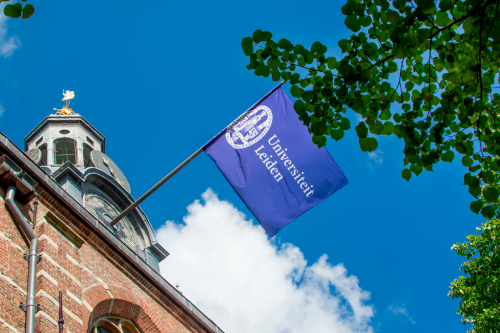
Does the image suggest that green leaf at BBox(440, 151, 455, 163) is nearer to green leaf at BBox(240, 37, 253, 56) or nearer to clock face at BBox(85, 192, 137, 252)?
green leaf at BBox(240, 37, 253, 56)

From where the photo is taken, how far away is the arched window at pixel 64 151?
2356cm

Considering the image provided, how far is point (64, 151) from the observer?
2452 cm

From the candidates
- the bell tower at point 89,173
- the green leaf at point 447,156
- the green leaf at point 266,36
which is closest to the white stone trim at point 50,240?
the bell tower at point 89,173

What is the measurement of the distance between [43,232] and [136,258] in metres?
3.27

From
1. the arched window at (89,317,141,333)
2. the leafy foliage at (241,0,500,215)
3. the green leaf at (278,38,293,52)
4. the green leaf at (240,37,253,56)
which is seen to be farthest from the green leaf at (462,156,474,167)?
the arched window at (89,317,141,333)

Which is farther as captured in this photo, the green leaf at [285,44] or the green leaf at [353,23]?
the green leaf at [285,44]

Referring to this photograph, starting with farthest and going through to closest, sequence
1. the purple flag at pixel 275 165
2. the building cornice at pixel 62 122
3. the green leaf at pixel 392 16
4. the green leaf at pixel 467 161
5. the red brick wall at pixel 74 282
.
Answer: the building cornice at pixel 62 122 < the purple flag at pixel 275 165 < the red brick wall at pixel 74 282 < the green leaf at pixel 467 161 < the green leaf at pixel 392 16

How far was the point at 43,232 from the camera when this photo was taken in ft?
33.9

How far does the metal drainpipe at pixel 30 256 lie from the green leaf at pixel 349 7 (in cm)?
667

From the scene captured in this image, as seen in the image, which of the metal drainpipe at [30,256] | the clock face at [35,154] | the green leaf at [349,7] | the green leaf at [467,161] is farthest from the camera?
the clock face at [35,154]

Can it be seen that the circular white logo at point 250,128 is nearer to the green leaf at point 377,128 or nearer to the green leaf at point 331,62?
the green leaf at point 331,62

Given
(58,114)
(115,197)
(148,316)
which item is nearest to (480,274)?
(148,316)

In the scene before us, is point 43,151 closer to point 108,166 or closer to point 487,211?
point 108,166

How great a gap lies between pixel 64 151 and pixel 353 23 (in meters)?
20.7
